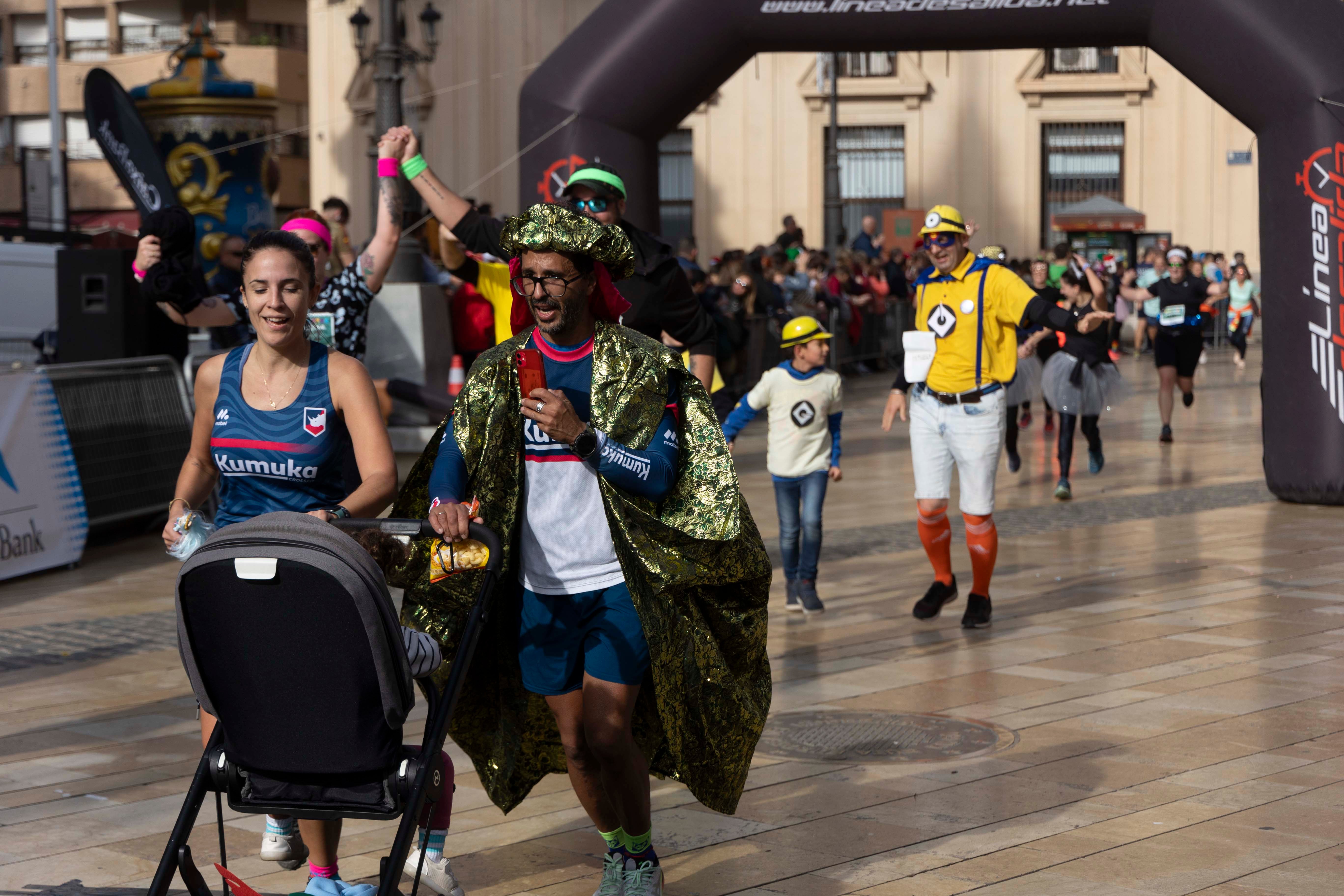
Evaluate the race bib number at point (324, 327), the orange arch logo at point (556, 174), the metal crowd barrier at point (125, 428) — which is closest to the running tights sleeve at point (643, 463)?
the race bib number at point (324, 327)

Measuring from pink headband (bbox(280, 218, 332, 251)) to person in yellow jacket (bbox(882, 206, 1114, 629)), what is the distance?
3.16 metres

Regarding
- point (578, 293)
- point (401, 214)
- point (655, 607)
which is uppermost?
point (401, 214)

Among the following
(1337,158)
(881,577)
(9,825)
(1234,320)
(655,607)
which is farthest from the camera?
(1234,320)

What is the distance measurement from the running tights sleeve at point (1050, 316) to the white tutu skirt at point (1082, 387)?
255 inches

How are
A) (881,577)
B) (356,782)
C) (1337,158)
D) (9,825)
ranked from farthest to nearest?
(1337,158) → (881,577) → (9,825) → (356,782)

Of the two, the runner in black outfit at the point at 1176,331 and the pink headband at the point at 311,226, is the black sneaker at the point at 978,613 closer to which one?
the pink headband at the point at 311,226

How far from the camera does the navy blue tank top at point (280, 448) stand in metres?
4.32

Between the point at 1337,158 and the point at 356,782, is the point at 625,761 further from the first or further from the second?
the point at 1337,158

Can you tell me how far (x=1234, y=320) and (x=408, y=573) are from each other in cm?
3005

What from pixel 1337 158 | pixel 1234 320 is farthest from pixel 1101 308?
pixel 1234 320

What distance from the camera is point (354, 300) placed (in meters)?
6.42

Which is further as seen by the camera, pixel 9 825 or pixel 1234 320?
pixel 1234 320

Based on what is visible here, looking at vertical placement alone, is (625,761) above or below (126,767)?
above

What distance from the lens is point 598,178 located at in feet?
19.7
